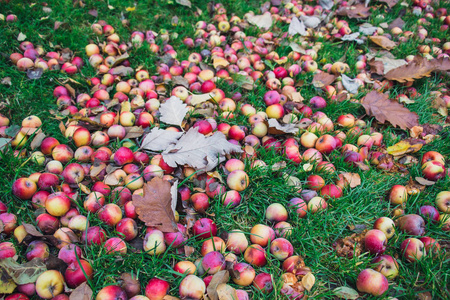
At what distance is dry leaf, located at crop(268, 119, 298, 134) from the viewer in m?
3.09

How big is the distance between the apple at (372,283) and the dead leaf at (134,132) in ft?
7.24

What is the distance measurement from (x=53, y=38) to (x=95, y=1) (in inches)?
38.1

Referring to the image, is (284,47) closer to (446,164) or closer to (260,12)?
(260,12)

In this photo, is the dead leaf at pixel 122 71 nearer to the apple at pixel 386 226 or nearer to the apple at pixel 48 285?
the apple at pixel 48 285

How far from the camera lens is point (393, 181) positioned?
9.57 ft

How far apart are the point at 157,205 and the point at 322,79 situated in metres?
2.57

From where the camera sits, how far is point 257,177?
2773mm

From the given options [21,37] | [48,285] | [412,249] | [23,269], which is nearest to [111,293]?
[48,285]

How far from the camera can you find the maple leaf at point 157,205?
7.66 feet

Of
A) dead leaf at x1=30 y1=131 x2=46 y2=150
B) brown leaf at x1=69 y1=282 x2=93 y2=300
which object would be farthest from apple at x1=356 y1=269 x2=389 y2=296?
dead leaf at x1=30 y1=131 x2=46 y2=150

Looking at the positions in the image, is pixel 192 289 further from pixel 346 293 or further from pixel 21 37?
pixel 21 37

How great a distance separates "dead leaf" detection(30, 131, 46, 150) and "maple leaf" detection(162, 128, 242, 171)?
1.21 meters

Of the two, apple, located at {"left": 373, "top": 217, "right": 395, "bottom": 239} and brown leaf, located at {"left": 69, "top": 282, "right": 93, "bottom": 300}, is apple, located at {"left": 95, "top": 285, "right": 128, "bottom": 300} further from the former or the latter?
apple, located at {"left": 373, "top": 217, "right": 395, "bottom": 239}

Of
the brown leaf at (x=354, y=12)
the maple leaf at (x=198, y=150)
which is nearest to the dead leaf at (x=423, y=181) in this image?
the maple leaf at (x=198, y=150)
